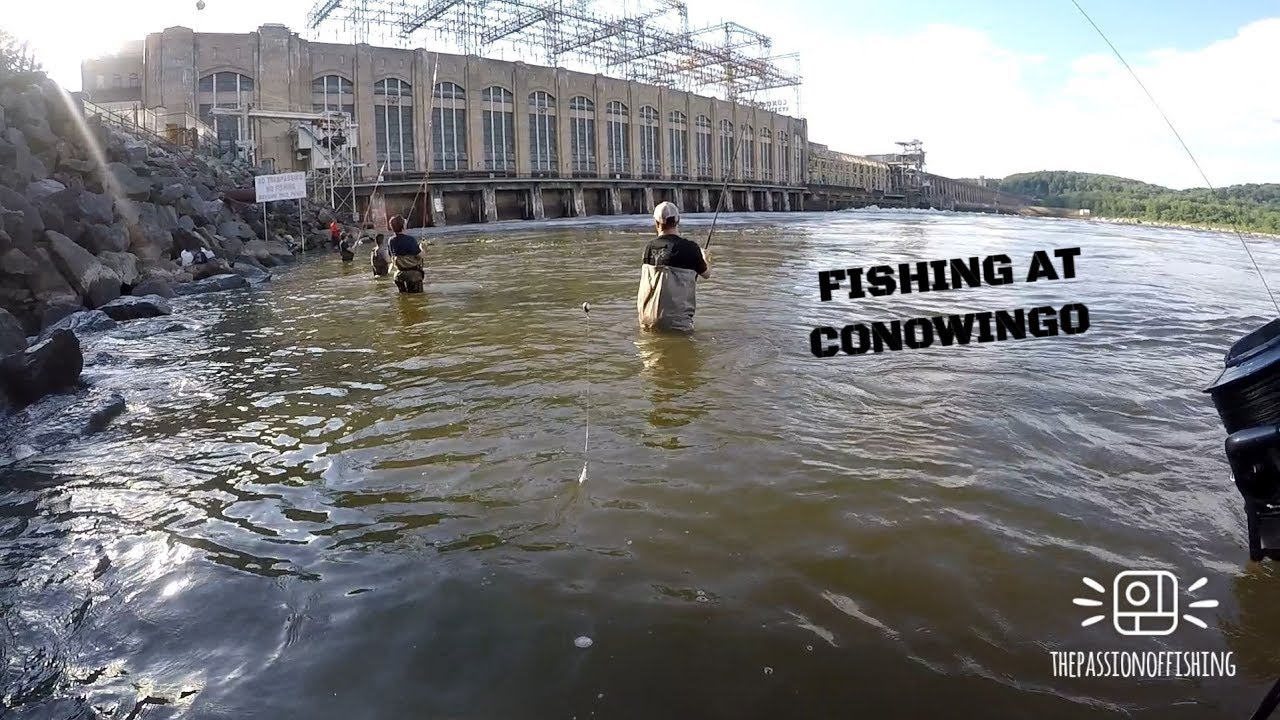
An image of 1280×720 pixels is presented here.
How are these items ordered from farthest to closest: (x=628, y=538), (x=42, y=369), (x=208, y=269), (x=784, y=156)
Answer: (x=784, y=156)
(x=208, y=269)
(x=42, y=369)
(x=628, y=538)

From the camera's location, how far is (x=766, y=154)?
320 feet

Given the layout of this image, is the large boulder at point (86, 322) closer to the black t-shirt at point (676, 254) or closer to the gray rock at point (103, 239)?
the gray rock at point (103, 239)

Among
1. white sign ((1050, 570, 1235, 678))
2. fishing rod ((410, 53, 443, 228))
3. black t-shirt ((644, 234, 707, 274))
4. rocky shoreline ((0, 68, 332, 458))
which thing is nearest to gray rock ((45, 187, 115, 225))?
rocky shoreline ((0, 68, 332, 458))

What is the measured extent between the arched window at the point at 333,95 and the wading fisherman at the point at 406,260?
41120 mm

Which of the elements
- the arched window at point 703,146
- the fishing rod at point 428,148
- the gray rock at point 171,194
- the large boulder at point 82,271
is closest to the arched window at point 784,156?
the arched window at point 703,146

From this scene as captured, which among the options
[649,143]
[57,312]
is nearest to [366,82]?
[649,143]

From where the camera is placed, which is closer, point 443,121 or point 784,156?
point 443,121

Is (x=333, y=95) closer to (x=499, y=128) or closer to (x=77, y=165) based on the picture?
(x=499, y=128)

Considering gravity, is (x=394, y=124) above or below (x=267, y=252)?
above

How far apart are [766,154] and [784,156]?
Answer: 17.0 feet

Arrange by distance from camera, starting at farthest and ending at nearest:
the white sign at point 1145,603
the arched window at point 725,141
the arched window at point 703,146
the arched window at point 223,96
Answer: the arched window at point 725,141
the arched window at point 703,146
the arched window at point 223,96
the white sign at point 1145,603

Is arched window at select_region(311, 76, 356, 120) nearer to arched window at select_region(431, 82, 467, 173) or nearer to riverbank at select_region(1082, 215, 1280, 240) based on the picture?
Result: arched window at select_region(431, 82, 467, 173)

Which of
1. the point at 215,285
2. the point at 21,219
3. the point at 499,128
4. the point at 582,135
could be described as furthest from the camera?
the point at 582,135

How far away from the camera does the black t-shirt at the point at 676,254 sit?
353 inches
